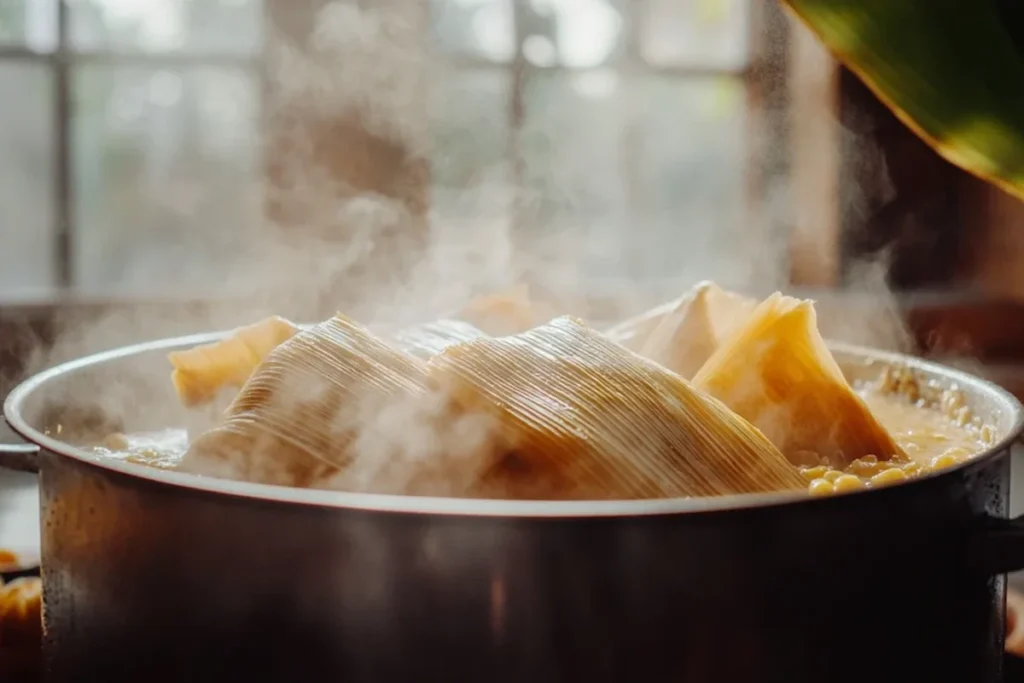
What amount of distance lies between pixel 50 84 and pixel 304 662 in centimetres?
343

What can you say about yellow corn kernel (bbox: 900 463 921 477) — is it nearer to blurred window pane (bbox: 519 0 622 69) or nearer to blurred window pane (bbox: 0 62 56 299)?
blurred window pane (bbox: 519 0 622 69)

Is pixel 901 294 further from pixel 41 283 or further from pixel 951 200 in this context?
pixel 41 283

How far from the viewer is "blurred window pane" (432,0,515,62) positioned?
3.71 metres

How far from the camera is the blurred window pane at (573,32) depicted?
388cm

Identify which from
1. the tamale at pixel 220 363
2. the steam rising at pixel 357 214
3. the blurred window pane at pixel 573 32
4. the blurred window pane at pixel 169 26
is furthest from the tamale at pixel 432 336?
the blurred window pane at pixel 573 32

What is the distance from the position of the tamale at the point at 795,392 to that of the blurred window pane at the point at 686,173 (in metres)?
2.88

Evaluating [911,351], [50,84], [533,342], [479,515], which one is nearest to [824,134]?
[911,351]

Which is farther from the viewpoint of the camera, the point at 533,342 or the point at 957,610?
the point at 533,342

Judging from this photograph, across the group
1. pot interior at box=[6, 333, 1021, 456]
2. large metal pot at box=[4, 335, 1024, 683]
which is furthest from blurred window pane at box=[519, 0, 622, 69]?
large metal pot at box=[4, 335, 1024, 683]

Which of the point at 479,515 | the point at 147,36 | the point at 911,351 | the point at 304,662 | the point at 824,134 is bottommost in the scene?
the point at 911,351

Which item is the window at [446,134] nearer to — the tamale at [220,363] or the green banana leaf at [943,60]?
the tamale at [220,363]

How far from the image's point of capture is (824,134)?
3.94 m

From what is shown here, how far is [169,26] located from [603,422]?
10.7ft

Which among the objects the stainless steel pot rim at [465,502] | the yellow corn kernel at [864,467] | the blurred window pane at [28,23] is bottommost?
the yellow corn kernel at [864,467]
